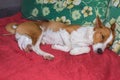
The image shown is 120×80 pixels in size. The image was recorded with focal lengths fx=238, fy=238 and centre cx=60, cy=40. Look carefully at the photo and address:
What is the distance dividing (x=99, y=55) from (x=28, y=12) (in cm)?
78

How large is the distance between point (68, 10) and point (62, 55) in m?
0.47

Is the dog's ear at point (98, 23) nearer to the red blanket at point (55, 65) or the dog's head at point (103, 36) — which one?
the dog's head at point (103, 36)

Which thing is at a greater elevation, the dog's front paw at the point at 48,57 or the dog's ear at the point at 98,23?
the dog's ear at the point at 98,23

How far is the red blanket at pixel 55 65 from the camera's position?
1481mm

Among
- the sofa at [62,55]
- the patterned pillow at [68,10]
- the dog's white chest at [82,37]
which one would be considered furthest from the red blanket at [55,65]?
the patterned pillow at [68,10]

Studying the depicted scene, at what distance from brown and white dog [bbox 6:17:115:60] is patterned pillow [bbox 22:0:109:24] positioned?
8cm

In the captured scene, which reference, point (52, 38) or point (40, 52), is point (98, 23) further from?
point (40, 52)

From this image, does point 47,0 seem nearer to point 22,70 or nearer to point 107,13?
point 107,13

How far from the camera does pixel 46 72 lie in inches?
59.3

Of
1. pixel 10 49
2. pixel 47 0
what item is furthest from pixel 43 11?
pixel 10 49

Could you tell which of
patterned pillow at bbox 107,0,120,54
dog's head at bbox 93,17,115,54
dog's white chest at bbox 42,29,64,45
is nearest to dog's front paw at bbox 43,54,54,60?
dog's white chest at bbox 42,29,64,45

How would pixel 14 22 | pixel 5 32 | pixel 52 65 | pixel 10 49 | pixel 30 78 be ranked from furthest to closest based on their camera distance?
pixel 14 22 < pixel 5 32 < pixel 10 49 < pixel 52 65 < pixel 30 78

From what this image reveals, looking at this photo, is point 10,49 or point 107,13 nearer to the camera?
point 10,49

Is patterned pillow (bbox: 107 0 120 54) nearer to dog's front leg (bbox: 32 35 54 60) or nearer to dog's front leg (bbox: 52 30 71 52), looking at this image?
dog's front leg (bbox: 52 30 71 52)
